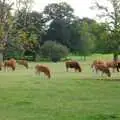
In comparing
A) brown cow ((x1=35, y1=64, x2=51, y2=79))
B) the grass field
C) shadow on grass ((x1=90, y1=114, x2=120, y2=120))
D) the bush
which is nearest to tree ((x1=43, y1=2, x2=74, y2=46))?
the bush

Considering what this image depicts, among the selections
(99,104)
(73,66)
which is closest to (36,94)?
(99,104)

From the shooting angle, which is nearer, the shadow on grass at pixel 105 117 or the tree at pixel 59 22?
the shadow on grass at pixel 105 117

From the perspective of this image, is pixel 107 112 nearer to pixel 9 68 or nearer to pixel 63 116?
pixel 63 116

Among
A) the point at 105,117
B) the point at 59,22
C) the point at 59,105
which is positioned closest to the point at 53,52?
the point at 59,22


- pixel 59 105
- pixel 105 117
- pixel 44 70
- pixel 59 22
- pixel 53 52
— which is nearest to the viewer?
pixel 105 117

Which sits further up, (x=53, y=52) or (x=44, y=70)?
(x=53, y=52)

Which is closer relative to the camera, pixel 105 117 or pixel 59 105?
pixel 105 117

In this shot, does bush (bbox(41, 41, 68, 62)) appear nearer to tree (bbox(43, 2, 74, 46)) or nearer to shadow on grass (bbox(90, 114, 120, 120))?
tree (bbox(43, 2, 74, 46))

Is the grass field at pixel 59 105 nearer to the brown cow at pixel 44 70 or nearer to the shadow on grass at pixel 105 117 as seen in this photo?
the shadow on grass at pixel 105 117

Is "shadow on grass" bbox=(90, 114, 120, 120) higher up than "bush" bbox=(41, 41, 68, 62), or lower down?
lower down

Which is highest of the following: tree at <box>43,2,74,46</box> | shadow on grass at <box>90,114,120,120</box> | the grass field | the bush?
tree at <box>43,2,74,46</box>

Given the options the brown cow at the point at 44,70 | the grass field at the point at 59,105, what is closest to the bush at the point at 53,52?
the brown cow at the point at 44,70

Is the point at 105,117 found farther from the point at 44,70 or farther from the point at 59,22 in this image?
the point at 59,22

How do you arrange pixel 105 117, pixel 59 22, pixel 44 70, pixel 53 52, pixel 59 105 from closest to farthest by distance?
pixel 105 117 → pixel 59 105 → pixel 44 70 → pixel 53 52 → pixel 59 22
